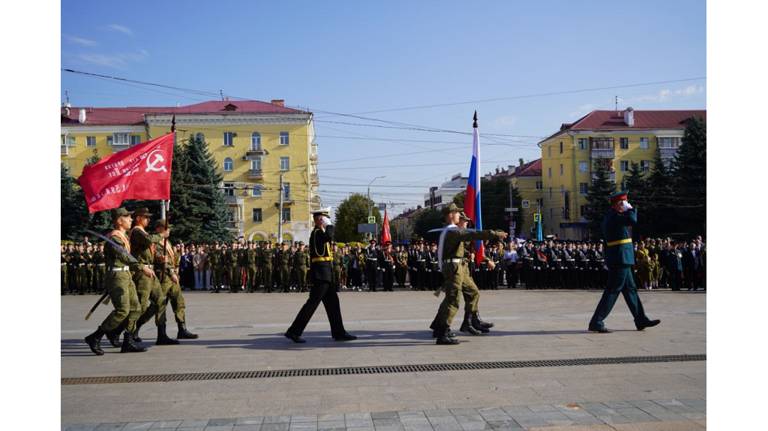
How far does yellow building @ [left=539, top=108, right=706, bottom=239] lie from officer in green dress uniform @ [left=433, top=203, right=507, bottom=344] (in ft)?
207

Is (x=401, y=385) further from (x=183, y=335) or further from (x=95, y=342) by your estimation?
→ (x=183, y=335)

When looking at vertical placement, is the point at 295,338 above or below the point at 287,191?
below

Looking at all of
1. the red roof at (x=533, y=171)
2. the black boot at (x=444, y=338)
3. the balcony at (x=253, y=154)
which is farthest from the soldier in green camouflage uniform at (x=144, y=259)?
the red roof at (x=533, y=171)

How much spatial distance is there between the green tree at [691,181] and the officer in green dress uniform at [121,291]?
45864 millimetres

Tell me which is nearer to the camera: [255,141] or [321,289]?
[321,289]

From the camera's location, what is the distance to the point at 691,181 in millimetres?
48906

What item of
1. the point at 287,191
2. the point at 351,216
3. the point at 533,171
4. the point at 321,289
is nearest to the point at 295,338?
the point at 321,289

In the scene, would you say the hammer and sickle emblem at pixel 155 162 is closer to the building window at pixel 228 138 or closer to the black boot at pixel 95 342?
the black boot at pixel 95 342

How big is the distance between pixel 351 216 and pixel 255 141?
17.1 meters

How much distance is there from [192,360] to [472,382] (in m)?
3.86

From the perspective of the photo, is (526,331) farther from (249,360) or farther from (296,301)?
(296,301)

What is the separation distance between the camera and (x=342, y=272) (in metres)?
24.7

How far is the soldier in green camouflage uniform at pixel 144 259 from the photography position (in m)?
9.53
